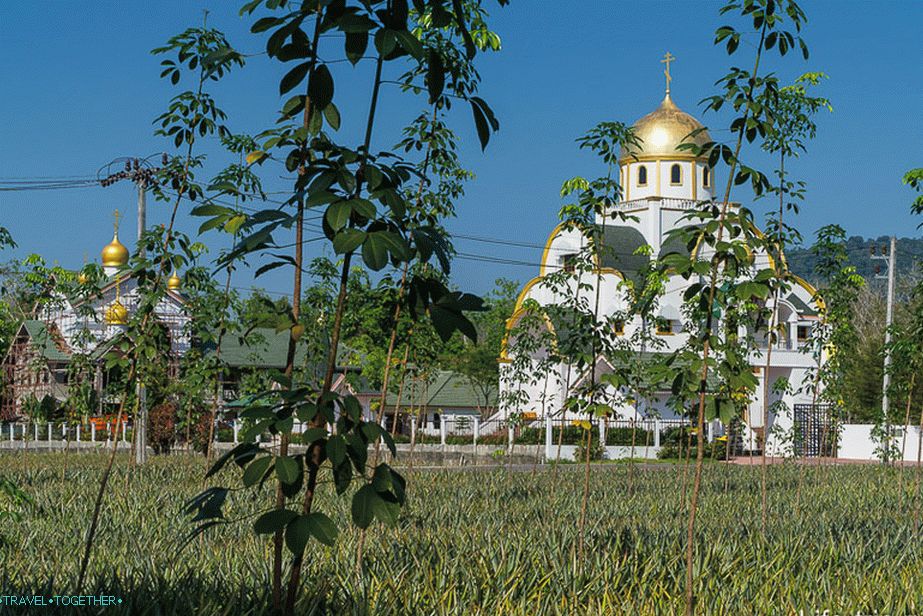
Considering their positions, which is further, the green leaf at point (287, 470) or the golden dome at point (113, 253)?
the golden dome at point (113, 253)

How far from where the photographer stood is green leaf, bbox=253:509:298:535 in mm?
3475

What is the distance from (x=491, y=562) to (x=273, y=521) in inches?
129

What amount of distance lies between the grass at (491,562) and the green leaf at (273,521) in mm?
1341

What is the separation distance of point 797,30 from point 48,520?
6827 mm

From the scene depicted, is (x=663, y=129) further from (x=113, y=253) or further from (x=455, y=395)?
(x=113, y=253)

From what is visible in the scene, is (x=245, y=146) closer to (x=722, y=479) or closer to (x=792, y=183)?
(x=792, y=183)

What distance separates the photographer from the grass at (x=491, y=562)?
5.52m

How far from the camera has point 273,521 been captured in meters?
3.51

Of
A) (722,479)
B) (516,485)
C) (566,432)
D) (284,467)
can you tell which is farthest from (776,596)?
(566,432)

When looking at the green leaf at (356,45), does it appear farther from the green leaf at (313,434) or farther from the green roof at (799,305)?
the green roof at (799,305)

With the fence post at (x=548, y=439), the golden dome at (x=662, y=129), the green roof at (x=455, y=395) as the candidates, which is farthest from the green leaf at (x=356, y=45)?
the golden dome at (x=662, y=129)

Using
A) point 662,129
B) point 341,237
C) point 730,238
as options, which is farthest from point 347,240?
point 662,129

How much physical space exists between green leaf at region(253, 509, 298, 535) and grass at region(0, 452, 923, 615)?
1341mm

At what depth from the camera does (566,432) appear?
36.7m
